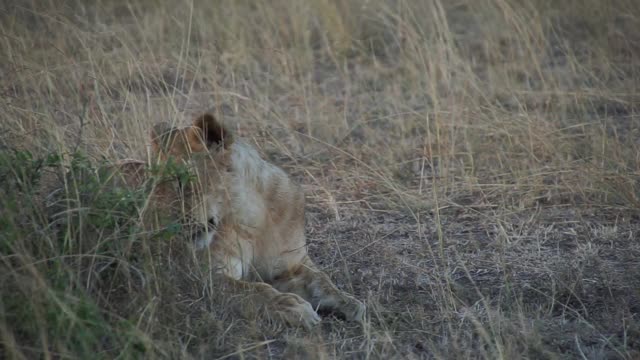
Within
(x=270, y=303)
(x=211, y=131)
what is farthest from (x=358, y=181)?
(x=270, y=303)

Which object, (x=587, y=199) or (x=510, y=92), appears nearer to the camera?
(x=587, y=199)

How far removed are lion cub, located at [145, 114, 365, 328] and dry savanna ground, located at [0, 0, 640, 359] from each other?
129 mm

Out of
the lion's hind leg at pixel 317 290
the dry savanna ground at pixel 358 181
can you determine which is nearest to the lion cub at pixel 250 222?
the lion's hind leg at pixel 317 290

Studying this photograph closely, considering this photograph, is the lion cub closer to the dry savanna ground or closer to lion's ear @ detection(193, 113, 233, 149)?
lion's ear @ detection(193, 113, 233, 149)

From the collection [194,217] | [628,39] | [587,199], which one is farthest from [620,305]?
[628,39]

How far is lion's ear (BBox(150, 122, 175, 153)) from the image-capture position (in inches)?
150

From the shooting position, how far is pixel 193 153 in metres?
3.77

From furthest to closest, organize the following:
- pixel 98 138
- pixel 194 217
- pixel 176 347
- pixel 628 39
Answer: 1. pixel 628 39
2. pixel 98 138
3. pixel 194 217
4. pixel 176 347

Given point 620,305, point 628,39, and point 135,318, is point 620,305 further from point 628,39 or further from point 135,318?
point 628,39

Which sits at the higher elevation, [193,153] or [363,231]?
[193,153]

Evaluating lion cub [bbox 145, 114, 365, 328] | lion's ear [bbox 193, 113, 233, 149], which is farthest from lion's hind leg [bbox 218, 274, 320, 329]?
lion's ear [bbox 193, 113, 233, 149]

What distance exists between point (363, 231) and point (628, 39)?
358 centimetres

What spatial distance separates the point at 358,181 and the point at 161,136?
1.75 meters

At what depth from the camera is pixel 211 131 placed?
3.88 meters
